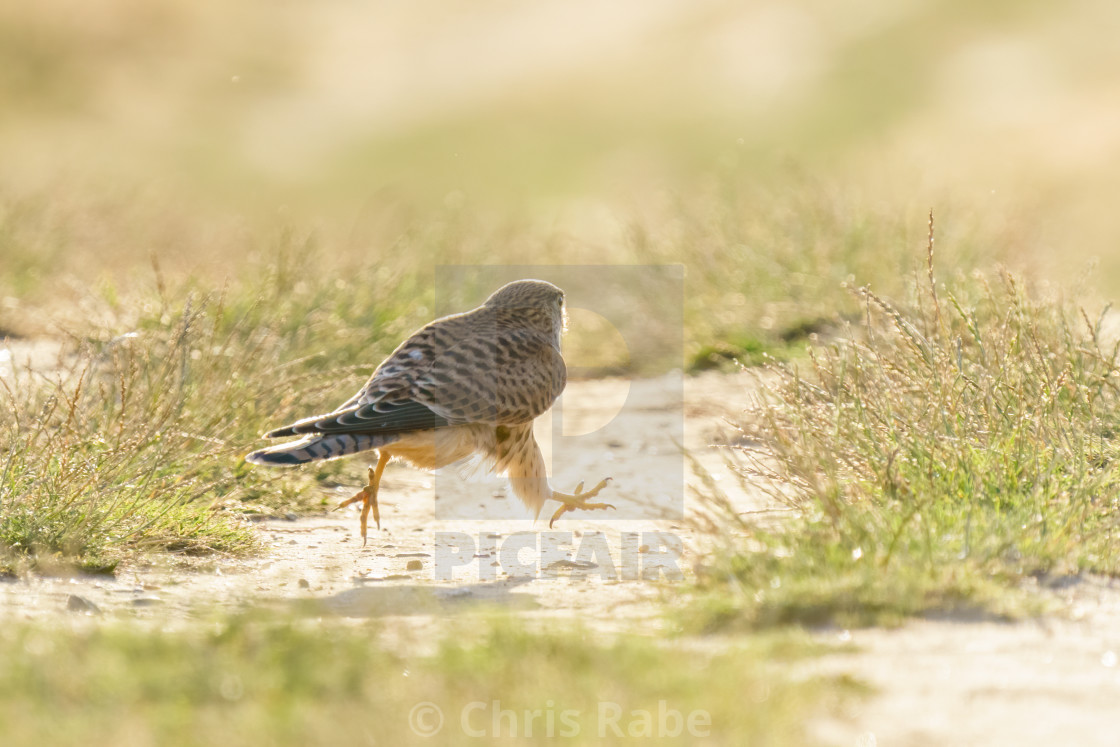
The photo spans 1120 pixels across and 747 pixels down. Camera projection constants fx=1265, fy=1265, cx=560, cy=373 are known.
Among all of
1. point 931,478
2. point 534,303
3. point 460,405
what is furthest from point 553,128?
point 931,478

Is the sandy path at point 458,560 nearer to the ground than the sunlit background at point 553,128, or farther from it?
nearer to the ground

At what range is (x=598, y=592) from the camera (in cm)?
461

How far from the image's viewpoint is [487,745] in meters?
2.73

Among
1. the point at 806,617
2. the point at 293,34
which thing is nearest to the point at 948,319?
the point at 806,617

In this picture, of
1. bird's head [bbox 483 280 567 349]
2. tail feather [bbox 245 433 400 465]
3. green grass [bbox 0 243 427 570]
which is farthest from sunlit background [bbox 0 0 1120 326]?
tail feather [bbox 245 433 400 465]

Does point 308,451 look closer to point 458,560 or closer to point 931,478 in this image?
point 458,560

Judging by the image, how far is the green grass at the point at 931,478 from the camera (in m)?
3.77

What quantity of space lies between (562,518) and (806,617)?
10.0 feet

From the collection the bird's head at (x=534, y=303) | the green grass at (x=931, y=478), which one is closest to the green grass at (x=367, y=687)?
the green grass at (x=931, y=478)

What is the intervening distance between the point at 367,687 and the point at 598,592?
5.43 feet

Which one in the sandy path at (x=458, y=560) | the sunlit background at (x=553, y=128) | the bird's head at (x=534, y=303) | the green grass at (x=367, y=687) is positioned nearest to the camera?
the green grass at (x=367, y=687)

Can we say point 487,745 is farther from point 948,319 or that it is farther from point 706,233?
point 706,233

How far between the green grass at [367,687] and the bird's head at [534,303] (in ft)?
10.8

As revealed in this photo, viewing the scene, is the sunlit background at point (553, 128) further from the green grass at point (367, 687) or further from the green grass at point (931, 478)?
the green grass at point (367, 687)
